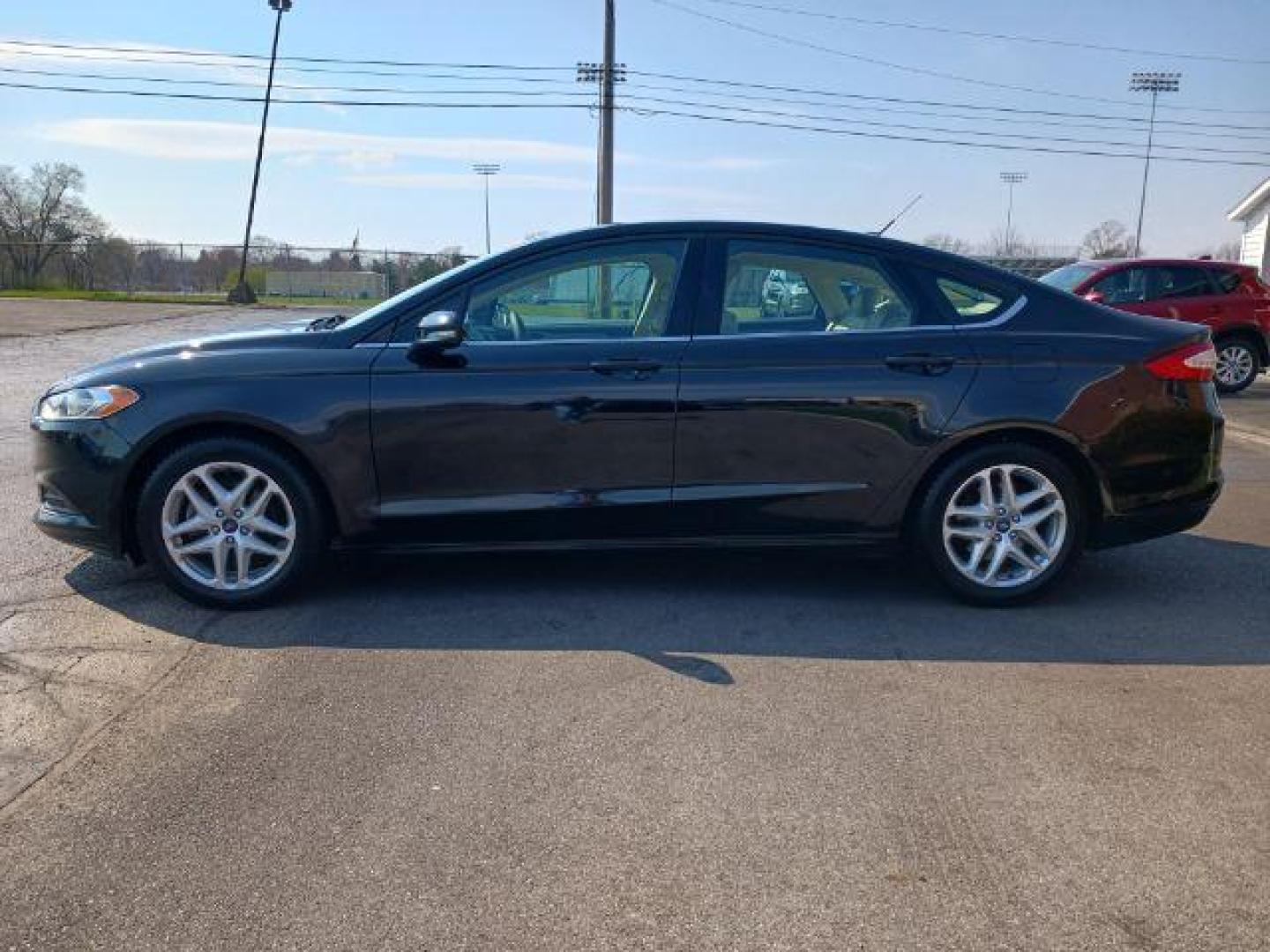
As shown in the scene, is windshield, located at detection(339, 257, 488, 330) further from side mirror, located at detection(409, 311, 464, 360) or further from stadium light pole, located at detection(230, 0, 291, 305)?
stadium light pole, located at detection(230, 0, 291, 305)

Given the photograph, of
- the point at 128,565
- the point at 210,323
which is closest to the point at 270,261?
the point at 210,323

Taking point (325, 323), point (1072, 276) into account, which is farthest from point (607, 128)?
point (325, 323)

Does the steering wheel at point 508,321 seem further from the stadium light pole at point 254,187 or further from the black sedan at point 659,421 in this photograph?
the stadium light pole at point 254,187

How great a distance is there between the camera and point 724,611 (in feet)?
15.4

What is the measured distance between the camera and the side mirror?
443 cm

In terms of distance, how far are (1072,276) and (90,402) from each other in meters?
11.8

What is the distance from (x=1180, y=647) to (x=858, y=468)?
1.42m

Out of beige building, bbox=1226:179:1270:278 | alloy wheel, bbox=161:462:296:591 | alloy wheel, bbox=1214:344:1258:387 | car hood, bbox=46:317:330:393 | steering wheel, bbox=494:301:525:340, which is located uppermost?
beige building, bbox=1226:179:1270:278

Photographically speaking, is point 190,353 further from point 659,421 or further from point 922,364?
point 922,364

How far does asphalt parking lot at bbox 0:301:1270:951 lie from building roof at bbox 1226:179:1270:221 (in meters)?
26.6

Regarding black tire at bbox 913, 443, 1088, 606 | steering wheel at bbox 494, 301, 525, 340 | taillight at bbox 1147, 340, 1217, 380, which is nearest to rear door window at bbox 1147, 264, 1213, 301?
taillight at bbox 1147, 340, 1217, 380

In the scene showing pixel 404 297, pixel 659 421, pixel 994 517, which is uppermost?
pixel 404 297

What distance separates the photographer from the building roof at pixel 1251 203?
27.5 meters

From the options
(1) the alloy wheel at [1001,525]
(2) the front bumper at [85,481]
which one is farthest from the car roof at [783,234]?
(2) the front bumper at [85,481]
